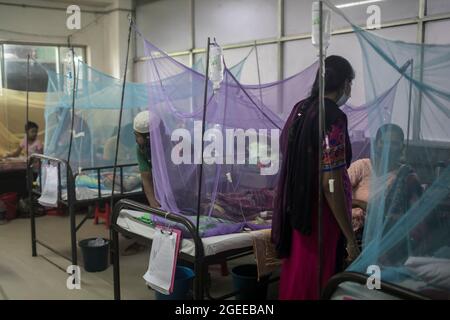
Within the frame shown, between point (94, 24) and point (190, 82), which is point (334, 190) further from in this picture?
A: point (94, 24)

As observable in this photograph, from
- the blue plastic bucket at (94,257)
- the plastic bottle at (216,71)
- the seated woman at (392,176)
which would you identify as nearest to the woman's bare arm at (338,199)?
the seated woman at (392,176)

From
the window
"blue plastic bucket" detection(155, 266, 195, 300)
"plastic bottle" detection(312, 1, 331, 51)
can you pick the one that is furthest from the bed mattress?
the window

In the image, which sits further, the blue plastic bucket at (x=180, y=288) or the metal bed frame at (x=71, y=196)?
the metal bed frame at (x=71, y=196)

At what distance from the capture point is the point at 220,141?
3160mm

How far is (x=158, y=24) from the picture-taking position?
693 centimetres

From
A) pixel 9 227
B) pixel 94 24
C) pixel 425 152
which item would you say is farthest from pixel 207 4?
pixel 425 152

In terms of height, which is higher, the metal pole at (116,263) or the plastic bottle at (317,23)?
the plastic bottle at (317,23)

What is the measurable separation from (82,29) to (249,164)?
5.15 metres

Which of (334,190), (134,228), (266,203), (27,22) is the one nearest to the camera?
(334,190)

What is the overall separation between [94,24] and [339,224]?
6.64m

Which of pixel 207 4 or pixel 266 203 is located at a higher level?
pixel 207 4

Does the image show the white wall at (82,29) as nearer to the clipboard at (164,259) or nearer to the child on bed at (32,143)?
the child on bed at (32,143)

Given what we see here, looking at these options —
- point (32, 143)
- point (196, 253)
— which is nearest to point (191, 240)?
point (196, 253)

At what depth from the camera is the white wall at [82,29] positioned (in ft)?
22.1
